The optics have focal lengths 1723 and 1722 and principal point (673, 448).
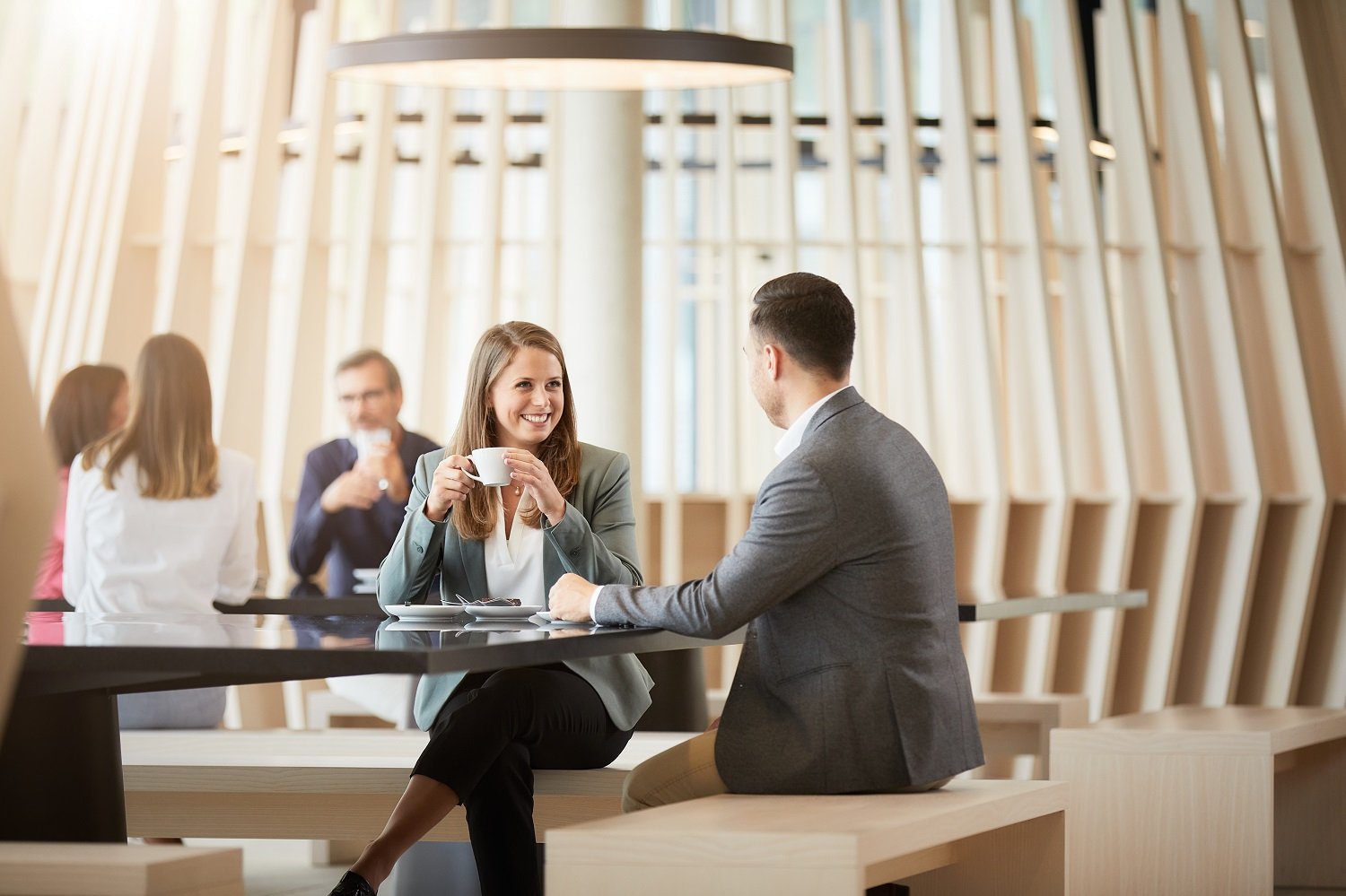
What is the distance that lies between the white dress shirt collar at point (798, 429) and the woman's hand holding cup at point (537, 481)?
0.45m

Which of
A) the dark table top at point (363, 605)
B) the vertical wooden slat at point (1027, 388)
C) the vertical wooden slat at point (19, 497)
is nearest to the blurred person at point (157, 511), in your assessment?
the dark table top at point (363, 605)

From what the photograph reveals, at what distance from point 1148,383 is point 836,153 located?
156cm

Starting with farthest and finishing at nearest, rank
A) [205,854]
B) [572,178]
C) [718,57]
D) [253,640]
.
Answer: [572,178] → [718,57] → [253,640] → [205,854]

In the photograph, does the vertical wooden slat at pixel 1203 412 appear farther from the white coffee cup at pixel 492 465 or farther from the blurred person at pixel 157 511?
the white coffee cup at pixel 492 465

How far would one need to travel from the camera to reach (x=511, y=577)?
3.59 m

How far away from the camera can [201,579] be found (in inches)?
169

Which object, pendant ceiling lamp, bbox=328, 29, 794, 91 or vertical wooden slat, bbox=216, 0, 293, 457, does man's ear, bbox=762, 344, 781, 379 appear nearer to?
pendant ceiling lamp, bbox=328, 29, 794, 91

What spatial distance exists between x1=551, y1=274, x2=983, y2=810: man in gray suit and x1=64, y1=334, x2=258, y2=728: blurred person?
1.61 metres

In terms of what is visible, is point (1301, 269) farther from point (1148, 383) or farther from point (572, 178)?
point (572, 178)

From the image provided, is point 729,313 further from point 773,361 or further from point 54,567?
point 773,361

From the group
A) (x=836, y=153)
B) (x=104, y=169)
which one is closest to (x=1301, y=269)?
(x=836, y=153)

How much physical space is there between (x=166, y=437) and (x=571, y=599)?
5.13ft

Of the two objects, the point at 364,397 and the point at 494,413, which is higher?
the point at 364,397

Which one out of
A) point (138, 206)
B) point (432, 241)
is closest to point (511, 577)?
point (432, 241)
